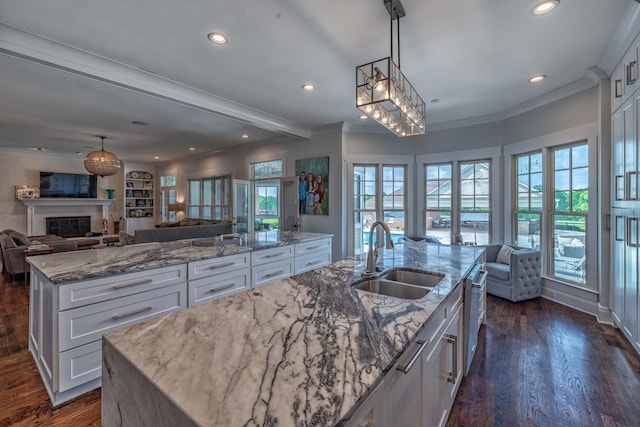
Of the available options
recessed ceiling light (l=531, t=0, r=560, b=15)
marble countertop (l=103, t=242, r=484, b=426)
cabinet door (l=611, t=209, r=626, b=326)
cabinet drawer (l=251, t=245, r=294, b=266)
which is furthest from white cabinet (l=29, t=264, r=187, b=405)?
cabinet door (l=611, t=209, r=626, b=326)

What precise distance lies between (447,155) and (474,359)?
360 cm

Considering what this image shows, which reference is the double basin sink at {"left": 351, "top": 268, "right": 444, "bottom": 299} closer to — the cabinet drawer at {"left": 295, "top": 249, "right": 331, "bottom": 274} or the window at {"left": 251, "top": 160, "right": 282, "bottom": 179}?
the cabinet drawer at {"left": 295, "top": 249, "right": 331, "bottom": 274}

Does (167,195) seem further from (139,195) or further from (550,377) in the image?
(550,377)

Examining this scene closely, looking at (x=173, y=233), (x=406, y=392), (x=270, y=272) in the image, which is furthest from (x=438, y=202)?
(x=406, y=392)

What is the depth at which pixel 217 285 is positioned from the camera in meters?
2.64

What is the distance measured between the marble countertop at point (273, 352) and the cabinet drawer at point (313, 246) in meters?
2.11

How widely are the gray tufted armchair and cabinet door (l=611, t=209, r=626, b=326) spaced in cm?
88

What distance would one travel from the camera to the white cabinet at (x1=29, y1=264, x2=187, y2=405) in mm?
1886

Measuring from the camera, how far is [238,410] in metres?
0.66

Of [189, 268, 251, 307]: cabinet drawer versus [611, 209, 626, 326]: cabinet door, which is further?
[611, 209, 626, 326]: cabinet door

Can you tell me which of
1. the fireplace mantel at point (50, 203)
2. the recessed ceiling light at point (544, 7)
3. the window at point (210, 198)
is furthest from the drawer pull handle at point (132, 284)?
the fireplace mantel at point (50, 203)

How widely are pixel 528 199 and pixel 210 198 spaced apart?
23.2 feet

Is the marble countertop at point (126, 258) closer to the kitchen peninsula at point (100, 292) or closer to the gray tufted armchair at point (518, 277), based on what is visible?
the kitchen peninsula at point (100, 292)

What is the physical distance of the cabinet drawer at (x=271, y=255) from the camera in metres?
3.04
